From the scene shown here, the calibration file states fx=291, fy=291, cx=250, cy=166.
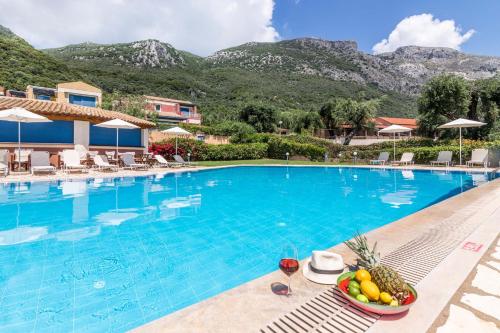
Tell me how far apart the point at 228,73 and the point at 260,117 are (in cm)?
2529

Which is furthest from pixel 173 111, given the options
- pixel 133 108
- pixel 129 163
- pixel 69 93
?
pixel 129 163

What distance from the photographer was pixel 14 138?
14836 mm

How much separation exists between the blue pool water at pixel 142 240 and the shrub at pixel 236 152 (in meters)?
13.5

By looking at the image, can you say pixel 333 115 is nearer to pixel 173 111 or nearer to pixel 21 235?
pixel 173 111

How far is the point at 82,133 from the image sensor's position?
1683 centimetres

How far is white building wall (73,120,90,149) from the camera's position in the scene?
54.4 ft

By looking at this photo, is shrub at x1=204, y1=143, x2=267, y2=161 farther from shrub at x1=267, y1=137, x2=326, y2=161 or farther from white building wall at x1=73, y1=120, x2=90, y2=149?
white building wall at x1=73, y1=120, x2=90, y2=149

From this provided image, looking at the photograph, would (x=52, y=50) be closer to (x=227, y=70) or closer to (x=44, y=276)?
(x=227, y=70)

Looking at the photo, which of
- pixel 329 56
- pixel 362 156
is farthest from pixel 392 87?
pixel 362 156

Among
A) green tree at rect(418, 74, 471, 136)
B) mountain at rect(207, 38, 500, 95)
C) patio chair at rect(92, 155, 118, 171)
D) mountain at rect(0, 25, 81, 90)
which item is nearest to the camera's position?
patio chair at rect(92, 155, 118, 171)

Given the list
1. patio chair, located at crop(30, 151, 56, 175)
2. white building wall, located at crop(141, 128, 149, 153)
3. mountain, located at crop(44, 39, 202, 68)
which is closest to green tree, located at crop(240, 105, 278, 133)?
white building wall, located at crop(141, 128, 149, 153)

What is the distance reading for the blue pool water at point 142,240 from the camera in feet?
9.39

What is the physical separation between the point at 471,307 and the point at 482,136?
30.0 meters

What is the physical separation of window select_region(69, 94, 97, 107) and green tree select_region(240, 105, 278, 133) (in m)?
20.8
